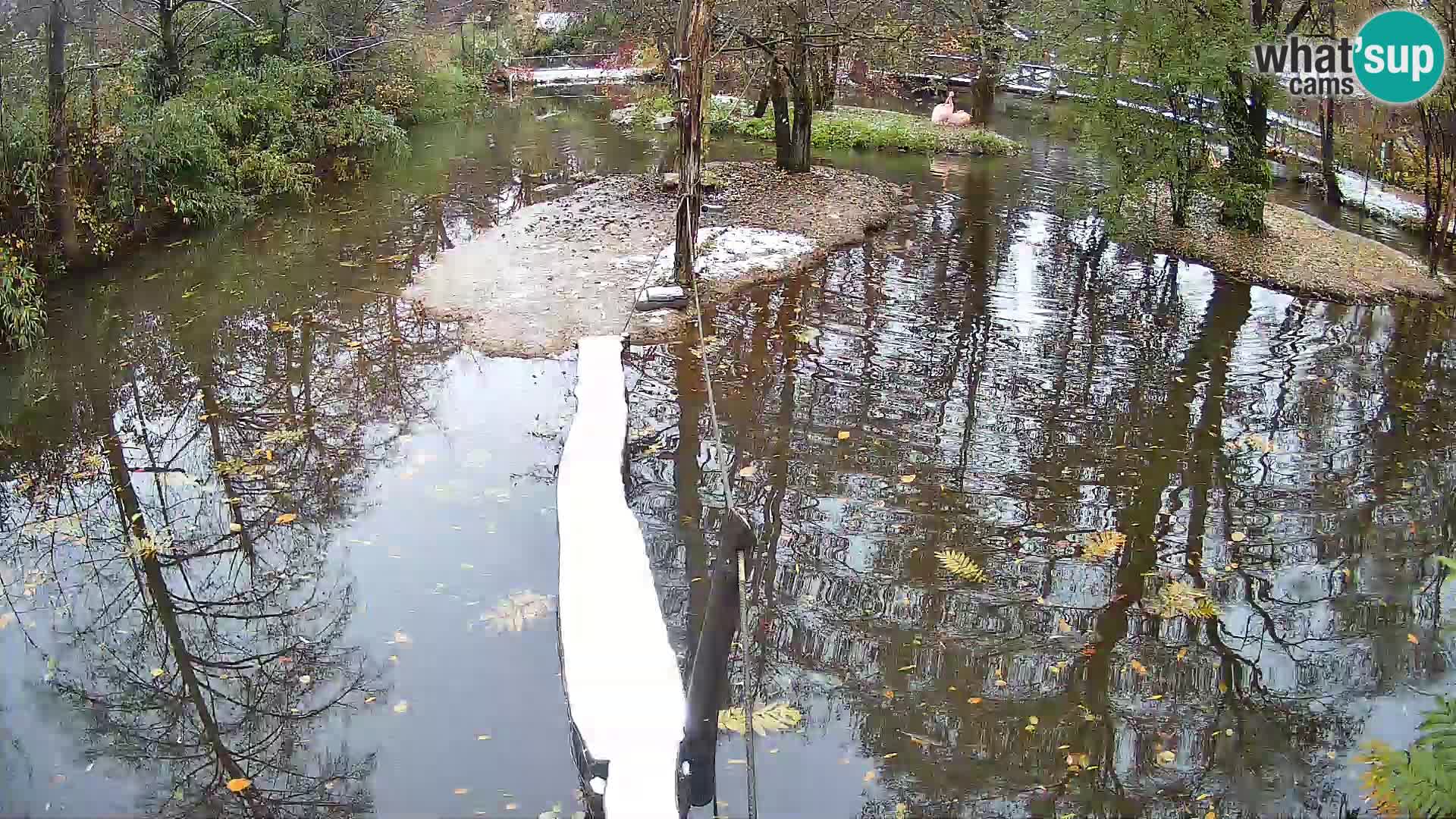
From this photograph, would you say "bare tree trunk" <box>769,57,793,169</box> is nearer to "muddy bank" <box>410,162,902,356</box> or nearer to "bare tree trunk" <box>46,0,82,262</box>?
"muddy bank" <box>410,162,902,356</box>

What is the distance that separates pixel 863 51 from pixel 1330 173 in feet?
24.4

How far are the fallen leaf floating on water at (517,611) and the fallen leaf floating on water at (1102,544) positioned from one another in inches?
134

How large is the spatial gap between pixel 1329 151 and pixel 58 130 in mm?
17164

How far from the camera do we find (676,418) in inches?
338

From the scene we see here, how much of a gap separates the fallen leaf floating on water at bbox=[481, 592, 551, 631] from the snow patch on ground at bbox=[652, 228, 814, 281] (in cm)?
Result: 622

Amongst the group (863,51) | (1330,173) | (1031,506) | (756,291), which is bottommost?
(1031,506)

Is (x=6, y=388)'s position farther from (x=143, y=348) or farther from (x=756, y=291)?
(x=756, y=291)

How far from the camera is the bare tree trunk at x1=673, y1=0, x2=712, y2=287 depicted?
995cm

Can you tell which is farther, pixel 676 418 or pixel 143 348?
pixel 143 348

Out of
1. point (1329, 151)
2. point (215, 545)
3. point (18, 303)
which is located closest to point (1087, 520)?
point (215, 545)

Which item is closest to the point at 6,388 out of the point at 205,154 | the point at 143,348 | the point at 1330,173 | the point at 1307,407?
A: the point at 143,348

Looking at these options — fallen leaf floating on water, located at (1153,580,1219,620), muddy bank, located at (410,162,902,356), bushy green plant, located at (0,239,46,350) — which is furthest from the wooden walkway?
bushy green plant, located at (0,239,46,350)

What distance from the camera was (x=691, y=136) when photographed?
10.4 meters

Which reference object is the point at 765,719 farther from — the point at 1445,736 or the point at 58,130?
the point at 58,130
